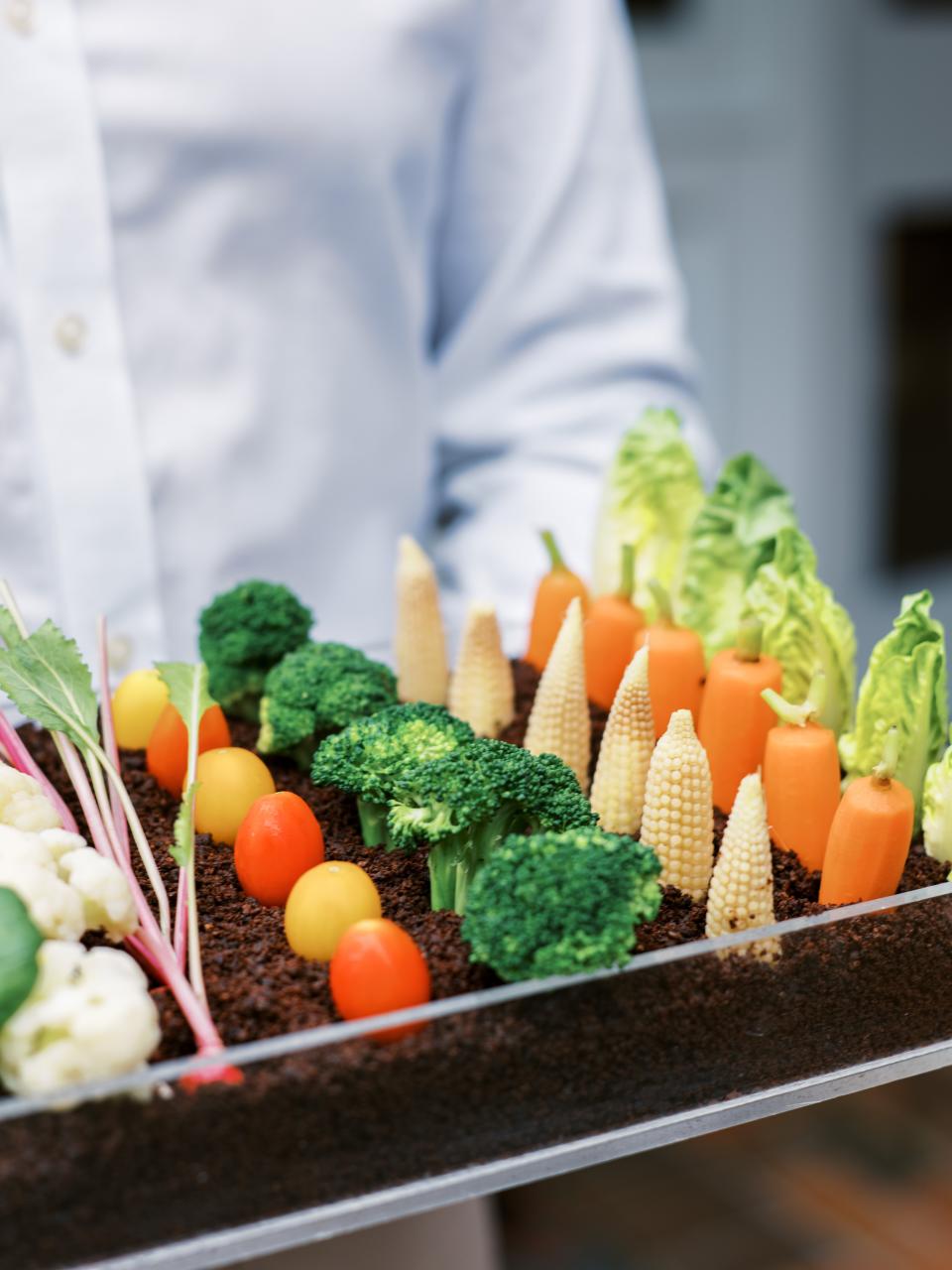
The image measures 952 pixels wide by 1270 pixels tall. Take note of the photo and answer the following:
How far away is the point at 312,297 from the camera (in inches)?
50.6

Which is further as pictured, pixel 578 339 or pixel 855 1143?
pixel 855 1143

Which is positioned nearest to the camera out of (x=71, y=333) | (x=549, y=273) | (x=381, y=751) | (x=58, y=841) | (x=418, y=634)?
(x=58, y=841)

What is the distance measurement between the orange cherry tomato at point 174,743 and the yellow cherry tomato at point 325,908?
0.20 m

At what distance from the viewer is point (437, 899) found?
75cm

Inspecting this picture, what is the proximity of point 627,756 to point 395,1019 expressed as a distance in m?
0.26

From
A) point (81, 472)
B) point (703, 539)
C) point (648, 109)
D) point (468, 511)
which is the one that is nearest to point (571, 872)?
point (703, 539)

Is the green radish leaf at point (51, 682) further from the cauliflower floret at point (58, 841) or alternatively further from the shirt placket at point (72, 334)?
the shirt placket at point (72, 334)

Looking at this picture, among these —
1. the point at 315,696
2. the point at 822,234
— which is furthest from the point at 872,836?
the point at 822,234

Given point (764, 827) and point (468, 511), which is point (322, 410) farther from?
point (764, 827)

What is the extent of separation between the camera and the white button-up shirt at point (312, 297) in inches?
45.2

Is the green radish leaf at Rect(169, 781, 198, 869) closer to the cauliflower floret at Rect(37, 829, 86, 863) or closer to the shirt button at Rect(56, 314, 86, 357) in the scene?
the cauliflower floret at Rect(37, 829, 86, 863)

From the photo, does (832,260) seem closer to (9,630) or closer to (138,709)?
(138,709)

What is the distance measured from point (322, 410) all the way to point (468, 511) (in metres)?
0.20

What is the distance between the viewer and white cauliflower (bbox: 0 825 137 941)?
61 centimetres
